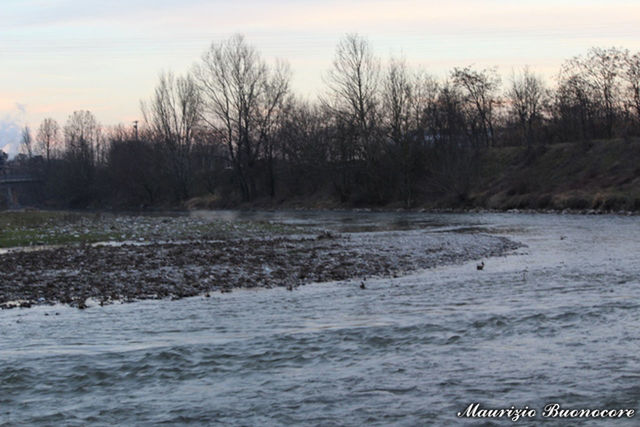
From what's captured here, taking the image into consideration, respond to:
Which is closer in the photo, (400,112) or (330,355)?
(330,355)

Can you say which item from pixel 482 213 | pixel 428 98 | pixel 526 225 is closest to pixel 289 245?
pixel 526 225

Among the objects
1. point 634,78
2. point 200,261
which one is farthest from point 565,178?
point 200,261

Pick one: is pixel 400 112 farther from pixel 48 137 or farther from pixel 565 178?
pixel 48 137

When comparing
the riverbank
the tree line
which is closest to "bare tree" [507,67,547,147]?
the tree line

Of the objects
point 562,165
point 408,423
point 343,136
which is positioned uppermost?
point 343,136

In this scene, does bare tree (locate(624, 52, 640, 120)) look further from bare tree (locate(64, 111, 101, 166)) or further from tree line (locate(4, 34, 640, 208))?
bare tree (locate(64, 111, 101, 166))

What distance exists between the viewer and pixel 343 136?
7694 centimetres

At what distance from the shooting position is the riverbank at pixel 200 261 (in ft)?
57.0

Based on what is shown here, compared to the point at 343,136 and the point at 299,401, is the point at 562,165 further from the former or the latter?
the point at 299,401

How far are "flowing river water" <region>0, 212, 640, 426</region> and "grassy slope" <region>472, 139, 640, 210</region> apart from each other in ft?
119

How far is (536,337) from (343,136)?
66495mm

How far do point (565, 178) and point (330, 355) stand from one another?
55.9 m

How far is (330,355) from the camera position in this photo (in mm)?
10617

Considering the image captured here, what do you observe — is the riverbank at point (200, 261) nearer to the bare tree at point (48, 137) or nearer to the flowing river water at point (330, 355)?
the flowing river water at point (330, 355)
